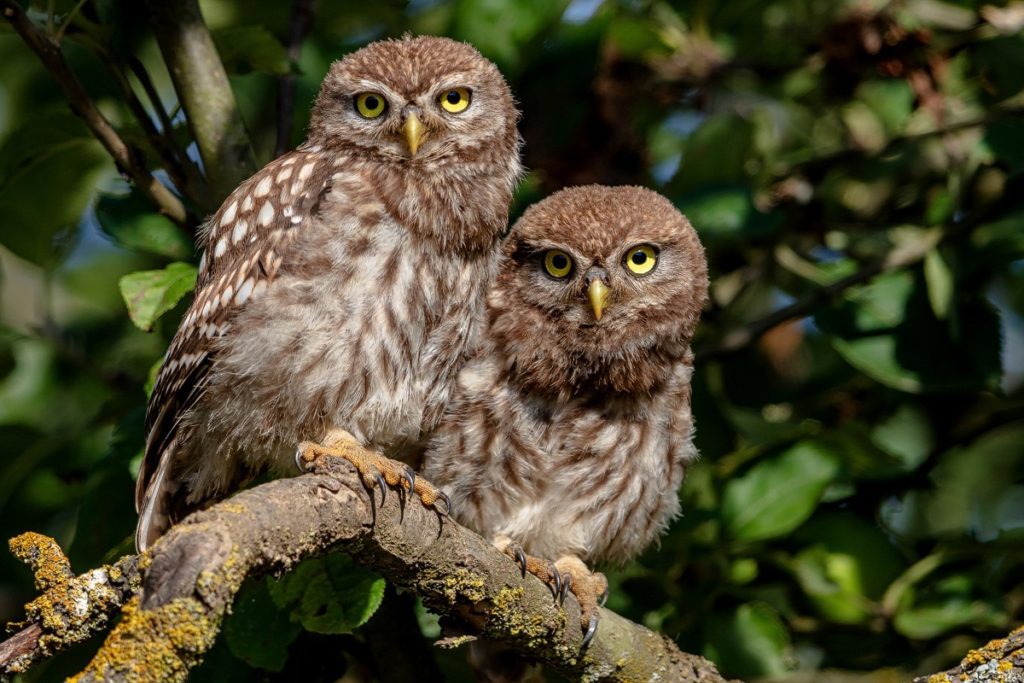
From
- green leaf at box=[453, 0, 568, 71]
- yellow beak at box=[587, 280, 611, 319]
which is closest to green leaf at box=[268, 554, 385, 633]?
yellow beak at box=[587, 280, 611, 319]

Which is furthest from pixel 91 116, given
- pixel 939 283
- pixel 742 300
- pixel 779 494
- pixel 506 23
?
pixel 939 283

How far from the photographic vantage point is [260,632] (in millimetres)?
3621

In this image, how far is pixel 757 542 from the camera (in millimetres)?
4168

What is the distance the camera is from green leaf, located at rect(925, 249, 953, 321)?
163 inches

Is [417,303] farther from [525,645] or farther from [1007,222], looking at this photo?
[1007,222]

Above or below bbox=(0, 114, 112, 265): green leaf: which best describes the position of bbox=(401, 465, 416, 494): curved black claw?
below

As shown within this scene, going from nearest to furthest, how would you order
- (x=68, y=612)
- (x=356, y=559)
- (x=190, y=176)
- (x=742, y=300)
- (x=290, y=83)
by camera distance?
(x=68, y=612) < (x=356, y=559) < (x=190, y=176) < (x=290, y=83) < (x=742, y=300)

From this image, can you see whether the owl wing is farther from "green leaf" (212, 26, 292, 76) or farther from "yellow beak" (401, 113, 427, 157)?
"green leaf" (212, 26, 292, 76)

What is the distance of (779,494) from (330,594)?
1.53m

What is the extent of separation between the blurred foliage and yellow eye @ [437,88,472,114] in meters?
0.54

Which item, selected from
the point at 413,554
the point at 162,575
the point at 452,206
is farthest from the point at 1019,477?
the point at 162,575

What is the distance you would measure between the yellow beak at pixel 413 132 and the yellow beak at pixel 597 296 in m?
0.70

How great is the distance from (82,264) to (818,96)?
3115mm

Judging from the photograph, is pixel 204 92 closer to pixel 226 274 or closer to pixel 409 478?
pixel 226 274
